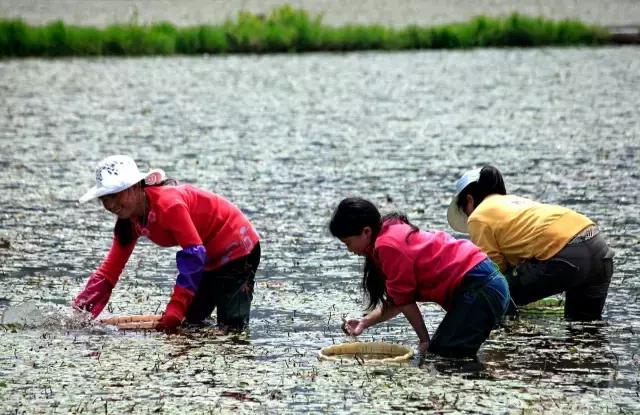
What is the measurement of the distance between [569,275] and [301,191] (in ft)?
19.3

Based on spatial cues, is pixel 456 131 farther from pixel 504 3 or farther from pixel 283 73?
pixel 504 3

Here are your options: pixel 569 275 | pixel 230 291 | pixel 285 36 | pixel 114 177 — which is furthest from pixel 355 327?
pixel 285 36

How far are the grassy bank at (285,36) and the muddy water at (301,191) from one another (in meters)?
0.80

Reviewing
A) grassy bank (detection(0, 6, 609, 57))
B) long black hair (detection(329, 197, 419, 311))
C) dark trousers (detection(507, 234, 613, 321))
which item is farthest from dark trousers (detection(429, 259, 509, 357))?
grassy bank (detection(0, 6, 609, 57))

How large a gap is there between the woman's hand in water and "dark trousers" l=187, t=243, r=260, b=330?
3.13 ft

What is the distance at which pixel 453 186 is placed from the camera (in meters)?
13.8

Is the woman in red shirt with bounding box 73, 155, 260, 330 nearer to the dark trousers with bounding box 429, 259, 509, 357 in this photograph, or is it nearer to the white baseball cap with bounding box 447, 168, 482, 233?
the white baseball cap with bounding box 447, 168, 482, 233

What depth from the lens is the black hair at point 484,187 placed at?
26.6 ft

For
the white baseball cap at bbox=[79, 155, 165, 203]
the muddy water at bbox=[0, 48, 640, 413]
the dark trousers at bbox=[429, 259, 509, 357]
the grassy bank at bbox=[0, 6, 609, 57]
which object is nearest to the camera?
the muddy water at bbox=[0, 48, 640, 413]

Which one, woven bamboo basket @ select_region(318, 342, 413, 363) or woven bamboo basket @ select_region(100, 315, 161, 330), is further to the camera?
woven bamboo basket @ select_region(100, 315, 161, 330)

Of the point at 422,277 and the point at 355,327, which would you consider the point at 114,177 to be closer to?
the point at 355,327

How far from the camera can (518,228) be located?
809 cm

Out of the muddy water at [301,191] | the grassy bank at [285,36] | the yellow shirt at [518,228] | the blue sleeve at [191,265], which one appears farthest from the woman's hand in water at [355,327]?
the grassy bank at [285,36]

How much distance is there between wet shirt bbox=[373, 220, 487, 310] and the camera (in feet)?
23.2
